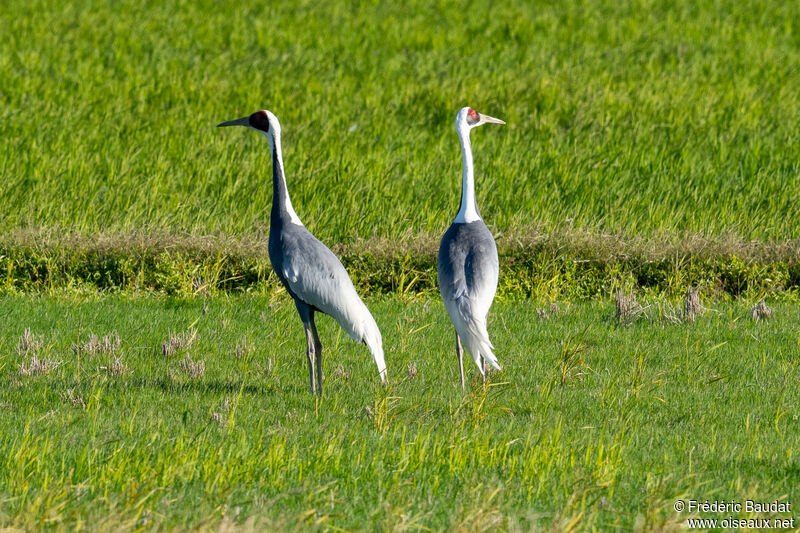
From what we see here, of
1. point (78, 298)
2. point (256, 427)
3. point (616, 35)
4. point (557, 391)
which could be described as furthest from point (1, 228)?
point (616, 35)

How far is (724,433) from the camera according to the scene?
17.1 feet

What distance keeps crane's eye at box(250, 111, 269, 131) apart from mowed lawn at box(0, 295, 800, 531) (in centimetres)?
143

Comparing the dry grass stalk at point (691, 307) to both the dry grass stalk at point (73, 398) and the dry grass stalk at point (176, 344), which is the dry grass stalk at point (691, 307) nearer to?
the dry grass stalk at point (176, 344)

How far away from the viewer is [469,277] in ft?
19.9

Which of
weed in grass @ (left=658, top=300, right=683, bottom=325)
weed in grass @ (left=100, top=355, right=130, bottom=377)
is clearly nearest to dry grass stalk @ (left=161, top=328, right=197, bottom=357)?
weed in grass @ (left=100, top=355, right=130, bottom=377)

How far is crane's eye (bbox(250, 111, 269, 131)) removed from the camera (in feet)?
22.5

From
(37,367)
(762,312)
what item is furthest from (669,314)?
(37,367)

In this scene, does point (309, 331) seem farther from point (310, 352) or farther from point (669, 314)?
point (669, 314)

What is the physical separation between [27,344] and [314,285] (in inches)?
78.0

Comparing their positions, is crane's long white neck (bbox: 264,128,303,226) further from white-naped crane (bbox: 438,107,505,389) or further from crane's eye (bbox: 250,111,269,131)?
white-naped crane (bbox: 438,107,505,389)

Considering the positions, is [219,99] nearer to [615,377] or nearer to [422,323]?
[422,323]

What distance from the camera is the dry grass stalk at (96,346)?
656cm

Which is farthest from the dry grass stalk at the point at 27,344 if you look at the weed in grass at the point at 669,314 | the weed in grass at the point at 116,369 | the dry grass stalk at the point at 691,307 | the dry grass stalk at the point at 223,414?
the dry grass stalk at the point at 691,307

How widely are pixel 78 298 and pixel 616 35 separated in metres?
12.8
